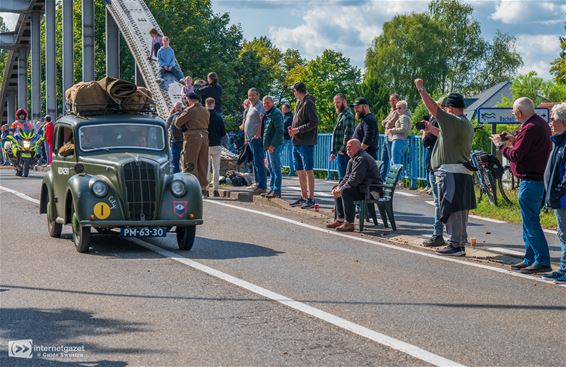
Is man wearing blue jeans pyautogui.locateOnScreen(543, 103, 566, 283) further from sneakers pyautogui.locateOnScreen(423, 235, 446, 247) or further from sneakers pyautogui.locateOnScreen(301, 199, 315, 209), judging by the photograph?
sneakers pyautogui.locateOnScreen(301, 199, 315, 209)

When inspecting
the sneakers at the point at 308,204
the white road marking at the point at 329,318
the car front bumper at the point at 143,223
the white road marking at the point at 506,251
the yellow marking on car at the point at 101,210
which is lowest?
the white road marking at the point at 329,318

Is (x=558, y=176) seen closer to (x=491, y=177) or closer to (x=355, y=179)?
(x=355, y=179)

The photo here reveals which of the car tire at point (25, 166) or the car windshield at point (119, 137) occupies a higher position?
the car windshield at point (119, 137)

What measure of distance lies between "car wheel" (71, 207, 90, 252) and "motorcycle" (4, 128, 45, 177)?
1838 cm

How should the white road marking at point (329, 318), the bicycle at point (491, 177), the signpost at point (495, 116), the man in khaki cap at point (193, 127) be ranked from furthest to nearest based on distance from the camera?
the man in khaki cap at point (193, 127)
the signpost at point (495, 116)
the bicycle at point (491, 177)
the white road marking at point (329, 318)

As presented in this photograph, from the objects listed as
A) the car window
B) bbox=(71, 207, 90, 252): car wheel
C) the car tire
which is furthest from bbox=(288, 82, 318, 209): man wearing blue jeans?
the car tire

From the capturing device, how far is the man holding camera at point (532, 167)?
1177cm

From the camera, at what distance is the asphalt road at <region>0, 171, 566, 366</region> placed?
7.39 meters

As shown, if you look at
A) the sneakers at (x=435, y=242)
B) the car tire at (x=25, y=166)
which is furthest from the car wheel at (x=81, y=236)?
the car tire at (x=25, y=166)

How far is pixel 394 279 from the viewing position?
36.0 feet

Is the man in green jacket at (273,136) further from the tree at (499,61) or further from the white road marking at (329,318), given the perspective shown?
the tree at (499,61)

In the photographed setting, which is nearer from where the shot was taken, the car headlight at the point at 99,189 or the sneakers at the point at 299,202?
the car headlight at the point at 99,189

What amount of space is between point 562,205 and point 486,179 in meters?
8.24

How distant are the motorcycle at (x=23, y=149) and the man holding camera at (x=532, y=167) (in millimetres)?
21365
